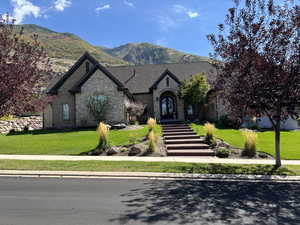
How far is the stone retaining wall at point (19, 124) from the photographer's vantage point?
22.7 metres

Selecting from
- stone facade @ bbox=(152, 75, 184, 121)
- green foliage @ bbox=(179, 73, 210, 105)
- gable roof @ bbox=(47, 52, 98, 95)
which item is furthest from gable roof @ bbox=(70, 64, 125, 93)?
green foliage @ bbox=(179, 73, 210, 105)

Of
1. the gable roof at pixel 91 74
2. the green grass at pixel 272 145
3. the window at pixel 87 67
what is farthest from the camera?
the window at pixel 87 67

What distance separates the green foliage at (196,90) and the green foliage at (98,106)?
26.1 ft

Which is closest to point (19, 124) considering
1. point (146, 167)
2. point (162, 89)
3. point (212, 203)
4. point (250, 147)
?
point (162, 89)

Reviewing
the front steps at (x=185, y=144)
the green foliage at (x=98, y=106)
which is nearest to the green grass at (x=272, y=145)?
the front steps at (x=185, y=144)

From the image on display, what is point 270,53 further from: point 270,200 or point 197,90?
point 197,90

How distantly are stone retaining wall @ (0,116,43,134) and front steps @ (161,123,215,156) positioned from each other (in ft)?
50.1

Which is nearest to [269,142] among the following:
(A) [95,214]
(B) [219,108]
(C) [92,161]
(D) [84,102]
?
(B) [219,108]

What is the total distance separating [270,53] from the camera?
8141mm

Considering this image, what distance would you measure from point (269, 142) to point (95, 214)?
13309mm

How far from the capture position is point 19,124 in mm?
24922

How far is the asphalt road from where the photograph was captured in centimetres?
475

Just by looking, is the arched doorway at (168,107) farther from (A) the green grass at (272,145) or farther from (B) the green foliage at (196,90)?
(A) the green grass at (272,145)

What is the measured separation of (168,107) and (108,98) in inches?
324
